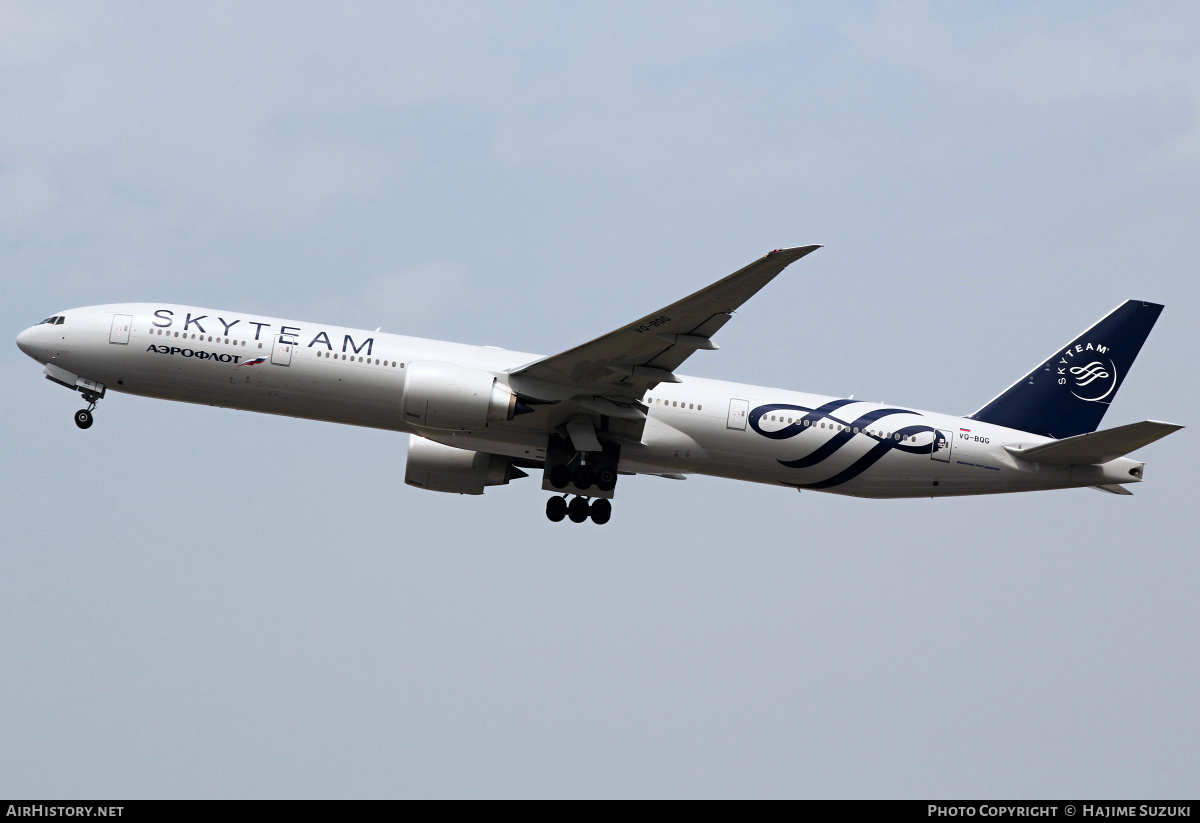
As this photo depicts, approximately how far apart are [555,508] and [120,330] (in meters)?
10.7

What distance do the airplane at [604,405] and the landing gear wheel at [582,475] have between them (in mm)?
51

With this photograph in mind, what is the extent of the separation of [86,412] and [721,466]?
14.6 m

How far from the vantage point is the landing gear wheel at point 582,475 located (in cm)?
2858

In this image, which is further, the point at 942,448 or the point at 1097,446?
the point at 942,448

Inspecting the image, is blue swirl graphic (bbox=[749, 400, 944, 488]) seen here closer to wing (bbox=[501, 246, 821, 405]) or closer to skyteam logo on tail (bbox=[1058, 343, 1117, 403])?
wing (bbox=[501, 246, 821, 405])

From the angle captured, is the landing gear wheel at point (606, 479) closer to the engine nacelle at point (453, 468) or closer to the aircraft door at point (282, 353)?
the engine nacelle at point (453, 468)

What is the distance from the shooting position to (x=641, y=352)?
2647 cm

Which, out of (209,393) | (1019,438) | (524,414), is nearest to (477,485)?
(524,414)

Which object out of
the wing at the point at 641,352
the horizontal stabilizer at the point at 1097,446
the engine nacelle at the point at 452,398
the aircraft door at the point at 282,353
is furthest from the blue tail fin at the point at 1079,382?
the aircraft door at the point at 282,353

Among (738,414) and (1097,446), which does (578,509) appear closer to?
(738,414)

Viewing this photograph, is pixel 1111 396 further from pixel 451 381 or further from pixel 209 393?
pixel 209 393

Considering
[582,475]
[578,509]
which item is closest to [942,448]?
[582,475]

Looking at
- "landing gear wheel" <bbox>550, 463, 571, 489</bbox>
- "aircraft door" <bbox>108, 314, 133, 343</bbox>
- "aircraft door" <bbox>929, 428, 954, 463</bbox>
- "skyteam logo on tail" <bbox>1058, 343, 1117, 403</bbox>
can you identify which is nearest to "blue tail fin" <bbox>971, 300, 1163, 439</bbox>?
"skyteam logo on tail" <bbox>1058, 343, 1117, 403</bbox>
